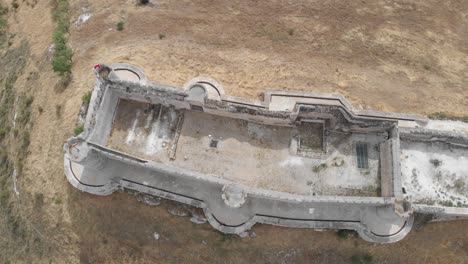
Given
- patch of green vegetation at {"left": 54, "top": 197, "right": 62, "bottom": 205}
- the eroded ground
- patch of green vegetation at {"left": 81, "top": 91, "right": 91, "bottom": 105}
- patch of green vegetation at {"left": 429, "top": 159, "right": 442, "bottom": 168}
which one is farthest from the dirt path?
patch of green vegetation at {"left": 429, "top": 159, "right": 442, "bottom": 168}

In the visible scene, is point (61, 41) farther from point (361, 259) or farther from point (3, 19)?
point (361, 259)

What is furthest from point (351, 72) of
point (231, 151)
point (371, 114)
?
point (231, 151)

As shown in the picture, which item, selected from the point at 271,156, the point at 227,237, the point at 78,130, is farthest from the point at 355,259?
the point at 78,130

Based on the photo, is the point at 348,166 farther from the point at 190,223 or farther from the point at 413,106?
the point at 190,223

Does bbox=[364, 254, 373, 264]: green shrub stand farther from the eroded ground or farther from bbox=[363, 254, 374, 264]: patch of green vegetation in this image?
the eroded ground

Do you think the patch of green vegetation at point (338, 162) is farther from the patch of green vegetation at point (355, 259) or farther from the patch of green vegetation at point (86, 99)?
the patch of green vegetation at point (86, 99)

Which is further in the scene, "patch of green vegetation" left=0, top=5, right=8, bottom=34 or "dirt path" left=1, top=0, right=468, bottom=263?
"patch of green vegetation" left=0, top=5, right=8, bottom=34
